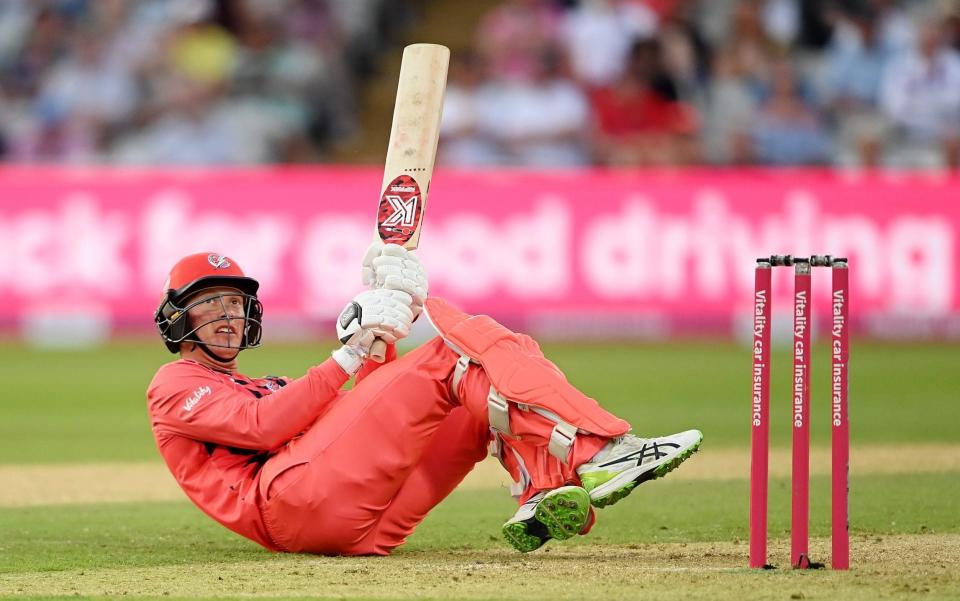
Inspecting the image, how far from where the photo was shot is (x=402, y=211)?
216 inches

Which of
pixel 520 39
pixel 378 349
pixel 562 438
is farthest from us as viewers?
pixel 520 39

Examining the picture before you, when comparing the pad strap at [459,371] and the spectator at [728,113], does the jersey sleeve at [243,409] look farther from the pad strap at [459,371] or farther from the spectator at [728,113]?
the spectator at [728,113]

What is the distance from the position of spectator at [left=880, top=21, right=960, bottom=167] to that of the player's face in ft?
33.8

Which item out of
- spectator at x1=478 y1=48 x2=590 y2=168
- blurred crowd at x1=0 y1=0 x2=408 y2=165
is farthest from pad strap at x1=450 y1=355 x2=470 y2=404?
blurred crowd at x1=0 y1=0 x2=408 y2=165

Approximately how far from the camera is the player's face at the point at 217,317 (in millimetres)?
5309

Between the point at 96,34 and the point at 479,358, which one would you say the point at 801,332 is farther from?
the point at 96,34

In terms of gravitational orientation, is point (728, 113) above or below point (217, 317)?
above

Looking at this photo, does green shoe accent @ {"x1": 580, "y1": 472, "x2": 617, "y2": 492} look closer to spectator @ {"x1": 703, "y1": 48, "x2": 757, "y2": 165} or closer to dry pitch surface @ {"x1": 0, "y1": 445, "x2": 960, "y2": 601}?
dry pitch surface @ {"x1": 0, "y1": 445, "x2": 960, "y2": 601}

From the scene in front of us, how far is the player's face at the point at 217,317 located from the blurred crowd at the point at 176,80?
1020cm

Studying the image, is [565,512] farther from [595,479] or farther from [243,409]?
[243,409]

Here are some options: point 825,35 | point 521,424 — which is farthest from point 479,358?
point 825,35

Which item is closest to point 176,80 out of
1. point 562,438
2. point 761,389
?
point 562,438

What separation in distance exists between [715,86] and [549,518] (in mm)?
11104

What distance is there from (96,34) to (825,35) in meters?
7.77
